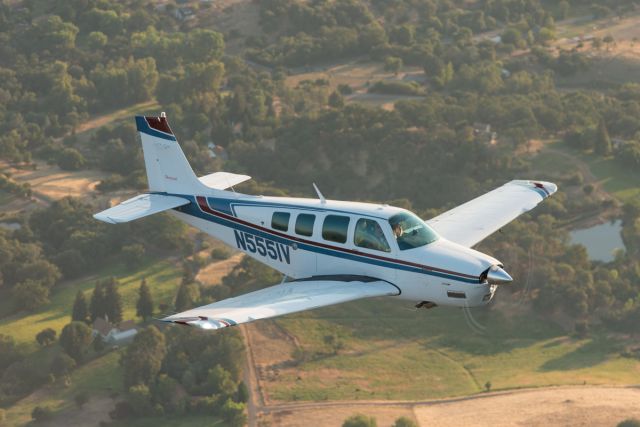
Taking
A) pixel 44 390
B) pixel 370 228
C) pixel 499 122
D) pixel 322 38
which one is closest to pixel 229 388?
pixel 44 390

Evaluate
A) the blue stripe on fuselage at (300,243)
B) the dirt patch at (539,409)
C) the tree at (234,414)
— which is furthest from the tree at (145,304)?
the blue stripe on fuselage at (300,243)

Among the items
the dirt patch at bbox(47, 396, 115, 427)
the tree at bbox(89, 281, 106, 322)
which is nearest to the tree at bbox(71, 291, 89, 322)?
the tree at bbox(89, 281, 106, 322)

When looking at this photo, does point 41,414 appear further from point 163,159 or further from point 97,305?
point 163,159

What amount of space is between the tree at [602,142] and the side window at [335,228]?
65.2m

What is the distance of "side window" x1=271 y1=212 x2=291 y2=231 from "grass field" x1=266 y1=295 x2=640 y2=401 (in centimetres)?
2731

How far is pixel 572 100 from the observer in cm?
10594

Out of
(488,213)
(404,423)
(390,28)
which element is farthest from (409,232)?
(390,28)

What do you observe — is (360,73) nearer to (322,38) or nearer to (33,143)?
(322,38)

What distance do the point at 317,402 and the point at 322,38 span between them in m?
77.2

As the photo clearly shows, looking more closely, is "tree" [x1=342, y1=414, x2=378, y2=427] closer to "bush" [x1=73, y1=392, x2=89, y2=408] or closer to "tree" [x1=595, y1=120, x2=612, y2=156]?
"bush" [x1=73, y1=392, x2=89, y2=408]

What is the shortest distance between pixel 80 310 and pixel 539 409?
31011mm

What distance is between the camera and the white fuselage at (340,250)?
3166cm

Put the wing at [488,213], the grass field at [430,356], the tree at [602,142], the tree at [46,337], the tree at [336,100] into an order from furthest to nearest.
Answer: the tree at [336,100] < the tree at [602,142] < the tree at [46,337] < the grass field at [430,356] < the wing at [488,213]

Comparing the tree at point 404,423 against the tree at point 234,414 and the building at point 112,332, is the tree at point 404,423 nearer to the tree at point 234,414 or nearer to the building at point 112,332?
the tree at point 234,414
